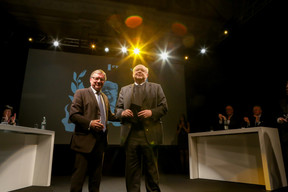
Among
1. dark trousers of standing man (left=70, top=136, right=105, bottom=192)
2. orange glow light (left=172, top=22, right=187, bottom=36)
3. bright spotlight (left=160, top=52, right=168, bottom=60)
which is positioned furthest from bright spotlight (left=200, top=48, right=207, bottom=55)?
dark trousers of standing man (left=70, top=136, right=105, bottom=192)

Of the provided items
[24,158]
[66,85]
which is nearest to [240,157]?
[24,158]

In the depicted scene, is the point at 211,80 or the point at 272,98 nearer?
the point at 272,98

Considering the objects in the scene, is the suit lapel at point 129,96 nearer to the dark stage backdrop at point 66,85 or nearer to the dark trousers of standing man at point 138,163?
the dark trousers of standing man at point 138,163

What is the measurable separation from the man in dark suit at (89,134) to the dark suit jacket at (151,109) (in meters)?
0.18

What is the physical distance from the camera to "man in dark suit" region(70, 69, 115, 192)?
1.49 m

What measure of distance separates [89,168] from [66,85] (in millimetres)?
4346

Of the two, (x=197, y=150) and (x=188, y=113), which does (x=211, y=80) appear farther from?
(x=197, y=150)

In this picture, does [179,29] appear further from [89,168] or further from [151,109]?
[89,168]

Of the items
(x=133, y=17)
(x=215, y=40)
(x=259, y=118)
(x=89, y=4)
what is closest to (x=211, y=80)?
(x=215, y=40)

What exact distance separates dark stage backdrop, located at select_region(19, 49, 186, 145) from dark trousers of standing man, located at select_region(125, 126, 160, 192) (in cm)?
378

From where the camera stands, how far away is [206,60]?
20.7 feet

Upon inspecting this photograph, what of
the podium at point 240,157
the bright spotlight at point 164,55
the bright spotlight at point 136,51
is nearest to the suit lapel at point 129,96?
the podium at point 240,157

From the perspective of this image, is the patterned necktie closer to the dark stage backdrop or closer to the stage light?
the dark stage backdrop

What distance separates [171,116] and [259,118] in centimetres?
289
